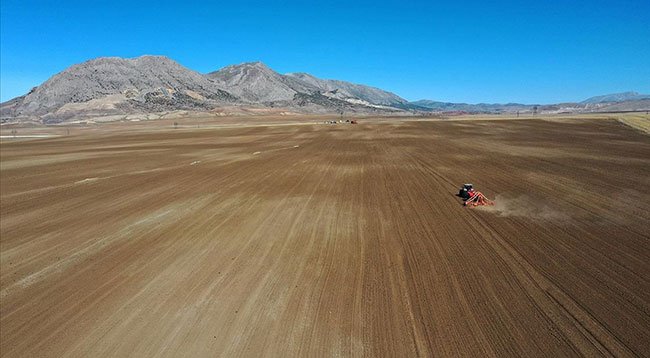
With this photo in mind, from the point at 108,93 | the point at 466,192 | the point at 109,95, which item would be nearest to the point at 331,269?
the point at 466,192

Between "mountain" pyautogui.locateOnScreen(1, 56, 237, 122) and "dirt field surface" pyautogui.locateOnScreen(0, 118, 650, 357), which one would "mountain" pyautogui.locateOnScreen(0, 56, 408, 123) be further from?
"dirt field surface" pyautogui.locateOnScreen(0, 118, 650, 357)

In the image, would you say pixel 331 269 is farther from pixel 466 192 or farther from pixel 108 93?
pixel 108 93

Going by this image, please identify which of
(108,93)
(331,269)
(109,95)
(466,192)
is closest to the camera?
(331,269)

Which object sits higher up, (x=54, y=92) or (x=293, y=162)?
(x=54, y=92)

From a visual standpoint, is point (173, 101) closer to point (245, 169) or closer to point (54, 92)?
point (54, 92)

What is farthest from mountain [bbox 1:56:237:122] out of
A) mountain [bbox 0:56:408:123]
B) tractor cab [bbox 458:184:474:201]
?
tractor cab [bbox 458:184:474:201]

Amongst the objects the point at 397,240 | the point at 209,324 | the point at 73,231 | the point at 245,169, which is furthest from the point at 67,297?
the point at 245,169
